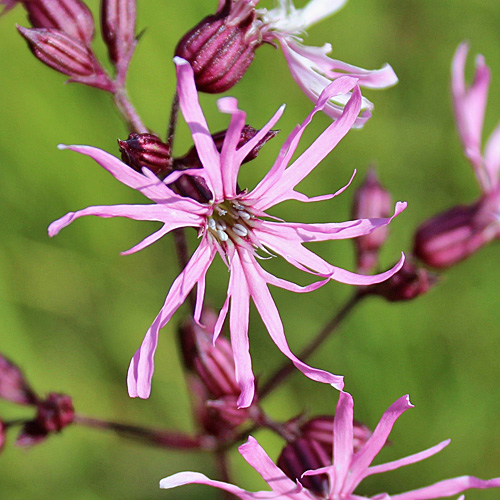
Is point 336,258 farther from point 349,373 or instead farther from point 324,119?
point 324,119

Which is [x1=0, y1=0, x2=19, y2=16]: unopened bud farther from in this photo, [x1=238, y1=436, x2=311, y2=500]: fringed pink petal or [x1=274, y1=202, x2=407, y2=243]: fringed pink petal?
[x1=238, y1=436, x2=311, y2=500]: fringed pink petal

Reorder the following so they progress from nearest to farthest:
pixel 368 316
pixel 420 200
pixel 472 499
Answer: pixel 472 499 → pixel 368 316 → pixel 420 200

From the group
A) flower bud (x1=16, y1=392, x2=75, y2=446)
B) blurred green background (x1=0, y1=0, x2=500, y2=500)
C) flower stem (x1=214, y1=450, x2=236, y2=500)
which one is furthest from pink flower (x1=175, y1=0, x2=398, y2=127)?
blurred green background (x1=0, y1=0, x2=500, y2=500)

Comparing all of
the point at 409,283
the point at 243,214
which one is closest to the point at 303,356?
the point at 409,283

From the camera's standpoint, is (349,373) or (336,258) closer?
(349,373)

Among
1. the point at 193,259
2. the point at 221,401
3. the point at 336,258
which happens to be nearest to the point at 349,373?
the point at 336,258

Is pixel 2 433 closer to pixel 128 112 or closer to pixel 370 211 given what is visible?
pixel 128 112
